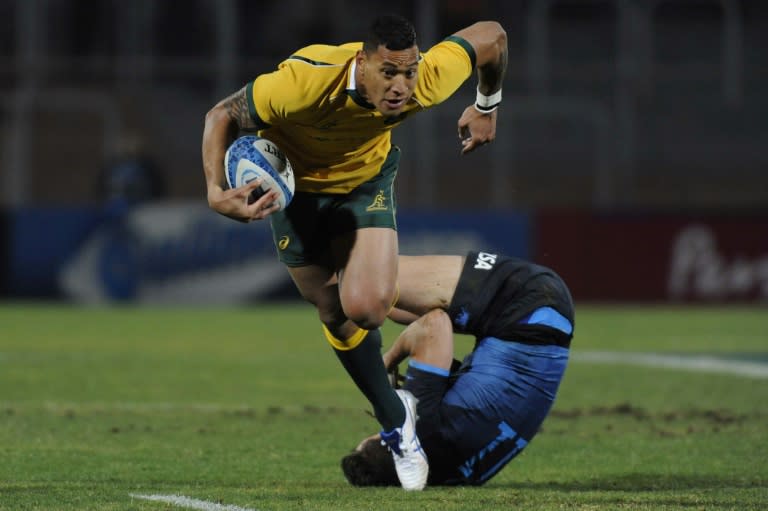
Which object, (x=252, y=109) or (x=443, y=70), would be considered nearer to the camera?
(x=252, y=109)

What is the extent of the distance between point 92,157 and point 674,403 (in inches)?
496

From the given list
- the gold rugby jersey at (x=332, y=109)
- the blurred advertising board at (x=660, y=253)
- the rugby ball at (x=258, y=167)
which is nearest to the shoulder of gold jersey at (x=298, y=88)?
the gold rugby jersey at (x=332, y=109)

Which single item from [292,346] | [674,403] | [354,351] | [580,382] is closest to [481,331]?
[354,351]

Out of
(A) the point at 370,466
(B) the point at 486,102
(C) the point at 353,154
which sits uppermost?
(B) the point at 486,102

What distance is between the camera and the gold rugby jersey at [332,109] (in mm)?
5840

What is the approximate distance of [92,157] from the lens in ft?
65.3

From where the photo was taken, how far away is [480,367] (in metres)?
6.26

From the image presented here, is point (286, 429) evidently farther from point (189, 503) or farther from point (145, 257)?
point (145, 257)

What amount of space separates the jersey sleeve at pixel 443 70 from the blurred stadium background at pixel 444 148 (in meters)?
11.7

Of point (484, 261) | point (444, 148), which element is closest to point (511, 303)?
point (484, 261)

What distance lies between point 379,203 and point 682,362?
6125 mm

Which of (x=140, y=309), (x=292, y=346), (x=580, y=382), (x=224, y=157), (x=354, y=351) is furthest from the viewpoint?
(x=140, y=309)

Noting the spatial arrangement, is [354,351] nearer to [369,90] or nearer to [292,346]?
[369,90]

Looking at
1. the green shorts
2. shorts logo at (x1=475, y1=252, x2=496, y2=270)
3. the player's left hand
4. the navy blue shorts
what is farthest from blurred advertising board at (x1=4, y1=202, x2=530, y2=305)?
the navy blue shorts
